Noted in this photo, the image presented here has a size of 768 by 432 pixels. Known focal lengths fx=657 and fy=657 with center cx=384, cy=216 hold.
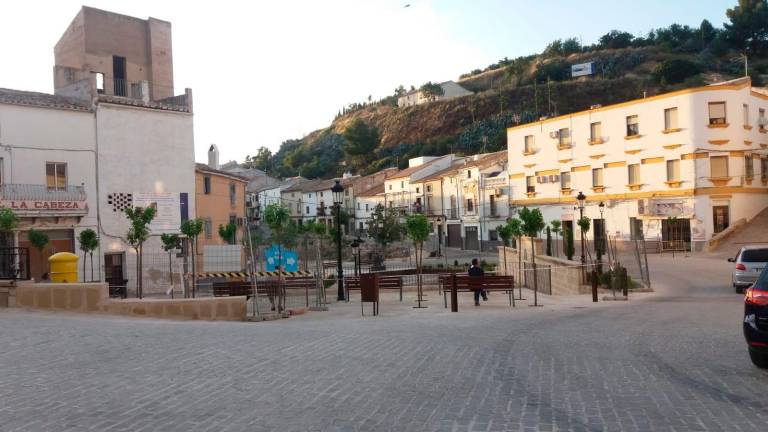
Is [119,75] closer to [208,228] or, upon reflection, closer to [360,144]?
[208,228]

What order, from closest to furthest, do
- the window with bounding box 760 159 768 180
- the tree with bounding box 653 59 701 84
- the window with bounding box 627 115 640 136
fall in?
1. the window with bounding box 760 159 768 180
2. the window with bounding box 627 115 640 136
3. the tree with bounding box 653 59 701 84

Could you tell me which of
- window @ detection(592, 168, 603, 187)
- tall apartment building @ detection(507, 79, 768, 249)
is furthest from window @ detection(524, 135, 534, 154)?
window @ detection(592, 168, 603, 187)

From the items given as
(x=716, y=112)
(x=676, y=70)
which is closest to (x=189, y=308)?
(x=716, y=112)

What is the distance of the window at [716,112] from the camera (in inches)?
1586

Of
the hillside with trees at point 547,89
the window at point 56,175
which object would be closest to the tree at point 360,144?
the hillside with trees at point 547,89

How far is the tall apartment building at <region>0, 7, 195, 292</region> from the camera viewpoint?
2777 cm

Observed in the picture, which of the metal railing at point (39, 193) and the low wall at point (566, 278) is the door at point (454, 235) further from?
the metal railing at point (39, 193)

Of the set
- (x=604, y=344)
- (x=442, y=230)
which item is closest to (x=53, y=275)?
(x=604, y=344)

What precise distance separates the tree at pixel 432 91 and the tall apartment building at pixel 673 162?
82.1 metres

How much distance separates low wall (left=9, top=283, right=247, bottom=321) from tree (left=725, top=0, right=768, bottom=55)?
355 feet

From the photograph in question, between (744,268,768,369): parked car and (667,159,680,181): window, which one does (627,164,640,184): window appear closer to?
(667,159,680,181): window

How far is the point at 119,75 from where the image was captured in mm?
37188

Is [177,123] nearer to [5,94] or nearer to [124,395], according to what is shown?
[5,94]

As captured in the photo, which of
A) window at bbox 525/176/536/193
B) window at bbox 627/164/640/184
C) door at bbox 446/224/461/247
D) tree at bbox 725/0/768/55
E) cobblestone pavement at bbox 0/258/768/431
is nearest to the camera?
cobblestone pavement at bbox 0/258/768/431
